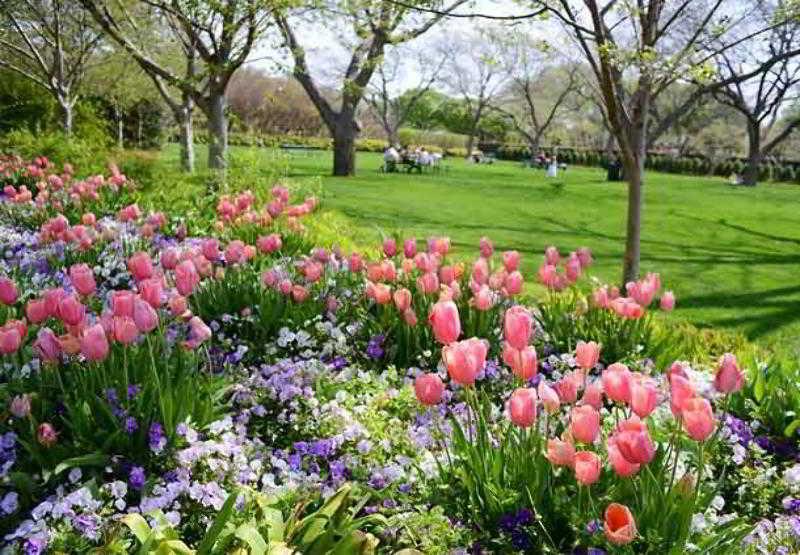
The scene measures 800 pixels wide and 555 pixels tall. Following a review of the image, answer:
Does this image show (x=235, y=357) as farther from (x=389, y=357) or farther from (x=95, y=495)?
(x=95, y=495)

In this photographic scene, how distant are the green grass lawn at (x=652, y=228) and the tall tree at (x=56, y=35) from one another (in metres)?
7.67

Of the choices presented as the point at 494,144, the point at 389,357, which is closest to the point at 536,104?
the point at 494,144

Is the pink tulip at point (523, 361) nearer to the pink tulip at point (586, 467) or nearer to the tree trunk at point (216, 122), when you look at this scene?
the pink tulip at point (586, 467)

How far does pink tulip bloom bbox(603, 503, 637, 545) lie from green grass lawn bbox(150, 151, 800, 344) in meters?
3.66

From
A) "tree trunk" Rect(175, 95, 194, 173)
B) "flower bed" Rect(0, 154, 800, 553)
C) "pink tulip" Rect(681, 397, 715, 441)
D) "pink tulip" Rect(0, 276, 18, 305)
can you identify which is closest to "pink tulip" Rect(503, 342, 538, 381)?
"flower bed" Rect(0, 154, 800, 553)

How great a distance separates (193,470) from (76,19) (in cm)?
2094

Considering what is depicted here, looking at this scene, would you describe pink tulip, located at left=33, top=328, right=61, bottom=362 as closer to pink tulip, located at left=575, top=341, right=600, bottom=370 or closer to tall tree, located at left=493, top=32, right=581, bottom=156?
pink tulip, located at left=575, top=341, right=600, bottom=370

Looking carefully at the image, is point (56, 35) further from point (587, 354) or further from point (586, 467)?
point (586, 467)

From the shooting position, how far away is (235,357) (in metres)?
3.91

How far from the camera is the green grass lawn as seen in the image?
26.5ft

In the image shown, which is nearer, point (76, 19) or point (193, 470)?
point (193, 470)

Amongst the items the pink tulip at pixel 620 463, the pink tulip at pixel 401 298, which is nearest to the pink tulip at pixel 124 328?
the pink tulip at pixel 401 298

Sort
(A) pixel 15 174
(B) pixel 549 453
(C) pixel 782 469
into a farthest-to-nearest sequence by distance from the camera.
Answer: (A) pixel 15 174
(C) pixel 782 469
(B) pixel 549 453

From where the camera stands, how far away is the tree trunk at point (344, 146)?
22.4 meters
